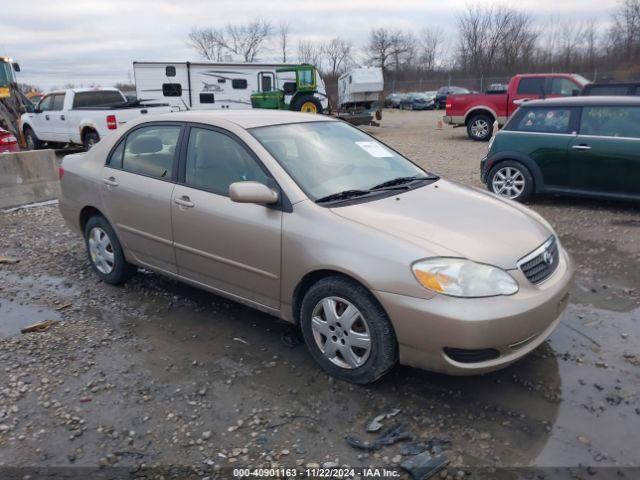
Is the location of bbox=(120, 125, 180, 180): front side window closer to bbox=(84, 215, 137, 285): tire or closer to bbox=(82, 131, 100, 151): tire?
bbox=(84, 215, 137, 285): tire

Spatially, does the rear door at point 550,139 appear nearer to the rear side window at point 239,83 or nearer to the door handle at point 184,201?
the door handle at point 184,201

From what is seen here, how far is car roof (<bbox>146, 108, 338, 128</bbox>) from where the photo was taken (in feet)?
13.4

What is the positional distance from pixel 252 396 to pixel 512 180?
594 cm

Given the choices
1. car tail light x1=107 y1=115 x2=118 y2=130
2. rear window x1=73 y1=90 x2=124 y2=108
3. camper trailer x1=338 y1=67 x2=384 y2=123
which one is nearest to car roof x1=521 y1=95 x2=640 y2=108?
car tail light x1=107 y1=115 x2=118 y2=130

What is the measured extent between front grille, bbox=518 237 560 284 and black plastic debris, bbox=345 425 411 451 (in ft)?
3.81

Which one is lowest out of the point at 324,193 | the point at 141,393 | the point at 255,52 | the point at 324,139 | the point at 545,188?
the point at 141,393

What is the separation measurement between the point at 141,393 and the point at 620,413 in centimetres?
283

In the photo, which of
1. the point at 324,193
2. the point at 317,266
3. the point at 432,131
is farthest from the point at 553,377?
the point at 432,131

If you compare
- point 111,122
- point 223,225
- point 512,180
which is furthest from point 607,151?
point 111,122

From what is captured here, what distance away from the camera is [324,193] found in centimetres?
359

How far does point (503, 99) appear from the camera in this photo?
16.1 meters

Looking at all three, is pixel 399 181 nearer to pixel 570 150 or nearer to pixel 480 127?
pixel 570 150

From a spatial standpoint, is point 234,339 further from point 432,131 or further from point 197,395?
point 432,131

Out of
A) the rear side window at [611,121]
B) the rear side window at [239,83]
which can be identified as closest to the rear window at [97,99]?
the rear side window at [239,83]
